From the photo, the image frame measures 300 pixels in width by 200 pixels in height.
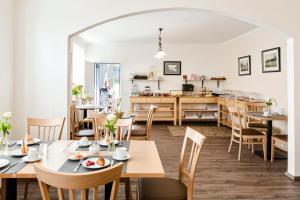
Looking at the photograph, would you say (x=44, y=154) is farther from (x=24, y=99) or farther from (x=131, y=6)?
(x=131, y=6)

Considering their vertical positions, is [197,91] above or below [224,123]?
above

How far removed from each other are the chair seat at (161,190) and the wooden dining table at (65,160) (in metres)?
0.24

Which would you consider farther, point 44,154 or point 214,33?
point 214,33

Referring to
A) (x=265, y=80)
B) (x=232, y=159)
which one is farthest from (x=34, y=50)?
(x=265, y=80)

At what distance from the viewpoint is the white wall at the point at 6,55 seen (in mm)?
3166

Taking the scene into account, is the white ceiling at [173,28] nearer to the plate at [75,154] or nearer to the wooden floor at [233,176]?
the wooden floor at [233,176]

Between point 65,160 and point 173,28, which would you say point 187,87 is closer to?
point 173,28

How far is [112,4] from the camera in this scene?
10.9ft

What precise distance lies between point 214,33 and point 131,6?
4.19 meters

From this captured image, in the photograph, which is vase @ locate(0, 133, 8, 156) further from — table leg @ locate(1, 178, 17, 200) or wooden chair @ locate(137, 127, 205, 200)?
wooden chair @ locate(137, 127, 205, 200)

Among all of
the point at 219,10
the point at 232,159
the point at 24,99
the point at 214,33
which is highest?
the point at 214,33

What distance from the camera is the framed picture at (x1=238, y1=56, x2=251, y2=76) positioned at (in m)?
6.74

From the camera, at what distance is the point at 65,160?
6.36 feet

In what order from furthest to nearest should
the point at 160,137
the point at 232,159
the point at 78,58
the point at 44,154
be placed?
1. the point at 78,58
2. the point at 160,137
3. the point at 232,159
4. the point at 44,154
